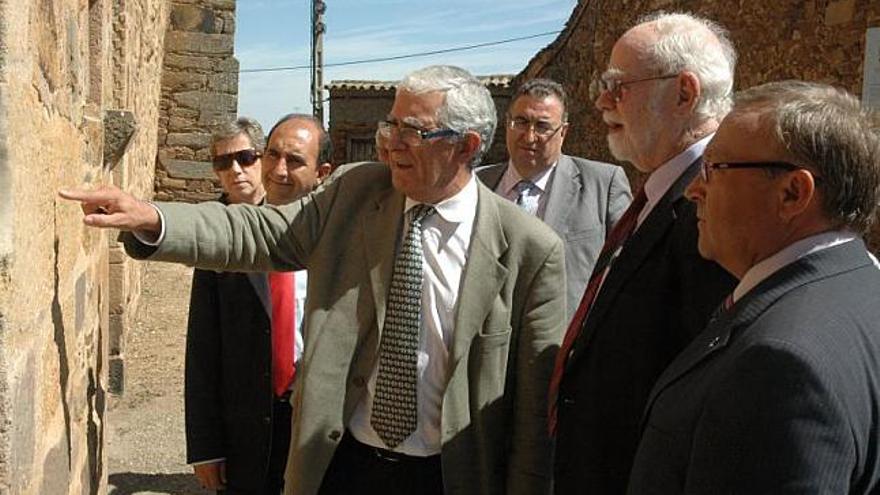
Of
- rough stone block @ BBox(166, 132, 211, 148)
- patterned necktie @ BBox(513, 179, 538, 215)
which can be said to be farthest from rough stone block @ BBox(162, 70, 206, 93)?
patterned necktie @ BBox(513, 179, 538, 215)

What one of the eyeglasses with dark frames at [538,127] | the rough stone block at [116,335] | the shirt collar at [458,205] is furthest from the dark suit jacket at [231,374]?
the rough stone block at [116,335]

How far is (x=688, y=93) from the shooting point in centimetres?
199

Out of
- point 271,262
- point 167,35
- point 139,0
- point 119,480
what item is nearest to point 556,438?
point 271,262

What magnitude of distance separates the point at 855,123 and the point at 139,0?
20.6ft

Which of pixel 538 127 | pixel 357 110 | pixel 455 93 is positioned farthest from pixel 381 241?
pixel 357 110

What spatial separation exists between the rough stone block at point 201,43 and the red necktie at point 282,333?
25.3 feet

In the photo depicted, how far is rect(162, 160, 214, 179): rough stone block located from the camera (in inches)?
390

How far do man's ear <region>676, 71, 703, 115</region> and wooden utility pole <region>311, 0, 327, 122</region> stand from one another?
20766 millimetres

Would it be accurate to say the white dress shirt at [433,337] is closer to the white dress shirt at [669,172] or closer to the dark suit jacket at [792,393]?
the white dress shirt at [669,172]

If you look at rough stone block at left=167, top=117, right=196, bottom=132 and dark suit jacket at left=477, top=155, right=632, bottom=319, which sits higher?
rough stone block at left=167, top=117, right=196, bottom=132

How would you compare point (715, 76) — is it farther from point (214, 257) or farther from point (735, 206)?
point (214, 257)

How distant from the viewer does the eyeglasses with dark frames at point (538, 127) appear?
3.65 metres

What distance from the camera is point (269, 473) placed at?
9.25 feet

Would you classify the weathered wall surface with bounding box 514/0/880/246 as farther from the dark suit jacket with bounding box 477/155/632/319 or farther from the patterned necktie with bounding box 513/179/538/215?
the patterned necktie with bounding box 513/179/538/215
